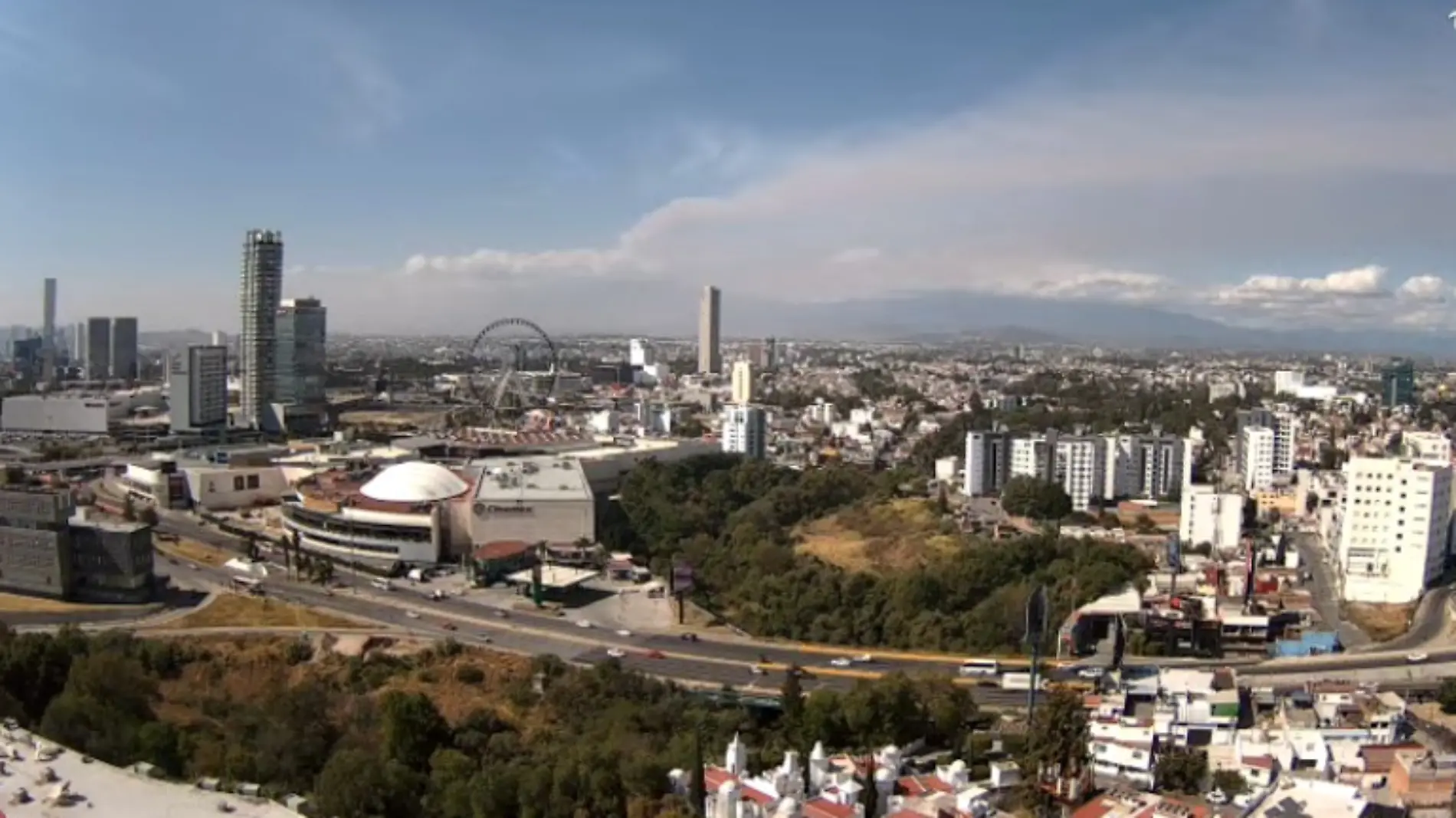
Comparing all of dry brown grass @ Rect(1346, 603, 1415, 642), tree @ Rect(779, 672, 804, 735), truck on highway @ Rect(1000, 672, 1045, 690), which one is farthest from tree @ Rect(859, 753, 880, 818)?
dry brown grass @ Rect(1346, 603, 1415, 642)

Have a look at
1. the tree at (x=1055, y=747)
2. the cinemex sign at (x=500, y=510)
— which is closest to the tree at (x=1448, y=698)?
the tree at (x=1055, y=747)

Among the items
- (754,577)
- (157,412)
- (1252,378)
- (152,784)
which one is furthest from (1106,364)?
(152,784)

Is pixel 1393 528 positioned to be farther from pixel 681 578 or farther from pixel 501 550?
pixel 501 550

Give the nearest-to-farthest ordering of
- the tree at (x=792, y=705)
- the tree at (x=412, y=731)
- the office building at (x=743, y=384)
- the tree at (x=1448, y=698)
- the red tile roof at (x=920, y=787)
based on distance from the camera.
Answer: the red tile roof at (x=920, y=787)
the tree at (x=412, y=731)
the tree at (x=792, y=705)
the tree at (x=1448, y=698)
the office building at (x=743, y=384)

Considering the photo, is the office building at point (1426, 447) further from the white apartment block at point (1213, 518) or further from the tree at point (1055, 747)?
the tree at point (1055, 747)

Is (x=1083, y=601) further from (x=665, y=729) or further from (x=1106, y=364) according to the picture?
(x=1106, y=364)

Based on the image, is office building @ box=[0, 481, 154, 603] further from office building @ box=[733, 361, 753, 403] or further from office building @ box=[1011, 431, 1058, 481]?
office building @ box=[733, 361, 753, 403]
